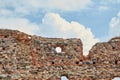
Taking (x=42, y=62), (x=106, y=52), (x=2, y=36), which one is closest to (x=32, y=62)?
(x=42, y=62)

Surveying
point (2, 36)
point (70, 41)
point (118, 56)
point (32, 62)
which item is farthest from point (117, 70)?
point (2, 36)

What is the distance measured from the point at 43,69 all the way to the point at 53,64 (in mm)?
567

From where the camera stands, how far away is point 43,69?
22.1 meters

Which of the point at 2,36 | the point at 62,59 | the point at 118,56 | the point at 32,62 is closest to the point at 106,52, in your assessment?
the point at 118,56

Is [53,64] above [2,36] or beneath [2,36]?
beneath

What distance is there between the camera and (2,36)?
72.6 feet

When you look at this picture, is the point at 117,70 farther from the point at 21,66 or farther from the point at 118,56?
the point at 21,66

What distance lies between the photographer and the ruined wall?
2191cm

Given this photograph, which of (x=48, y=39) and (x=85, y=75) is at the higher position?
(x=48, y=39)

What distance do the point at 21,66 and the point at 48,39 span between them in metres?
1.96

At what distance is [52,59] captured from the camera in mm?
22281

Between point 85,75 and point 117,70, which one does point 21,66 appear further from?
point 117,70

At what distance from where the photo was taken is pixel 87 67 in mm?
22469

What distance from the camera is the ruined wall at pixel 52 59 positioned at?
21906mm
